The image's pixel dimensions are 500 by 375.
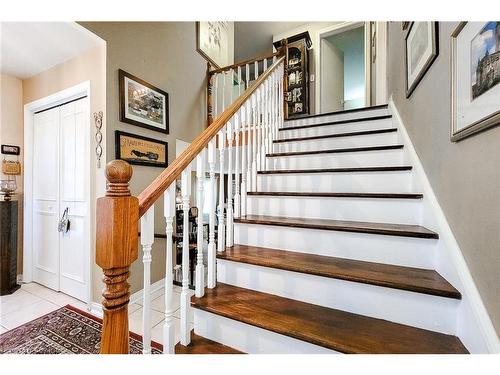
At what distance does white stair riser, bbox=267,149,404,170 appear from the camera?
70.6 inches

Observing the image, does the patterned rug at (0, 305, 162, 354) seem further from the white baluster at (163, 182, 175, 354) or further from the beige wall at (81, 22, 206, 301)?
the white baluster at (163, 182, 175, 354)

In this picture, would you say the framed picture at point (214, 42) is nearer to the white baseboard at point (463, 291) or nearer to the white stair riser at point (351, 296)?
the white stair riser at point (351, 296)

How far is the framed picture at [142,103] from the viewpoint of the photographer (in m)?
2.24

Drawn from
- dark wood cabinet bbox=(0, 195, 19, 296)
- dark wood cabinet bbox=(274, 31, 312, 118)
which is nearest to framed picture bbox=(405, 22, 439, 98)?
dark wood cabinet bbox=(274, 31, 312, 118)

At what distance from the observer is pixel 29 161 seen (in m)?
2.77

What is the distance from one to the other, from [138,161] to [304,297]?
203cm

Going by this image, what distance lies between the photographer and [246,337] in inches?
42.4

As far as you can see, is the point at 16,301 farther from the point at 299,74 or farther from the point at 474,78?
the point at 299,74

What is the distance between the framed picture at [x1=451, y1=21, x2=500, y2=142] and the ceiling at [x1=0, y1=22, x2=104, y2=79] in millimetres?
2527

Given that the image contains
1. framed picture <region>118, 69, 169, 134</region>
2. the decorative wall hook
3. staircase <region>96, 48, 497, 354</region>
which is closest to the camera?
staircase <region>96, 48, 497, 354</region>

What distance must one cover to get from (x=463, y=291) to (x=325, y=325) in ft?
1.75
